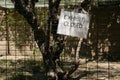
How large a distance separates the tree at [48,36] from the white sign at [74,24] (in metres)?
0.43

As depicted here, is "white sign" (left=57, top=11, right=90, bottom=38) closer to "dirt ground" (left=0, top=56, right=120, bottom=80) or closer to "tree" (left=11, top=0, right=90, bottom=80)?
"tree" (left=11, top=0, right=90, bottom=80)

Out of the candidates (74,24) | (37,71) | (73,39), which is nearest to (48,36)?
(74,24)

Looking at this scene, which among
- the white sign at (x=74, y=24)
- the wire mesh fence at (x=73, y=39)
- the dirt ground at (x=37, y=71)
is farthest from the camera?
the wire mesh fence at (x=73, y=39)

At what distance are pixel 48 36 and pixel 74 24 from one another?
1.95 feet

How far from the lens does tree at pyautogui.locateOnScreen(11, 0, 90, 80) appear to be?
19.1 ft

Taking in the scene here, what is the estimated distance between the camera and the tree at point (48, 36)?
5809 millimetres

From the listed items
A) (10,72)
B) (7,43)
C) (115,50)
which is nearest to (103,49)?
(115,50)

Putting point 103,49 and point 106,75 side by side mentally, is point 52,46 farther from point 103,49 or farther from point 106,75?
point 103,49

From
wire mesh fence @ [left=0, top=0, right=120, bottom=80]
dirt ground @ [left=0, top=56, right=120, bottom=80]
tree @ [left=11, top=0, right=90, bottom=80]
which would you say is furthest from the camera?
wire mesh fence @ [left=0, top=0, right=120, bottom=80]

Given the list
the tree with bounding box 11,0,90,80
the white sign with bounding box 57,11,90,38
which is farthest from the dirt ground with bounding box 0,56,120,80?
the white sign with bounding box 57,11,90,38

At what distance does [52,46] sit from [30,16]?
0.70 metres

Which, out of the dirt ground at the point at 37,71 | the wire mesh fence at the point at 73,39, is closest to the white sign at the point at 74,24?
the dirt ground at the point at 37,71

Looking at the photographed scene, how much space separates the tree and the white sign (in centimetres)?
43

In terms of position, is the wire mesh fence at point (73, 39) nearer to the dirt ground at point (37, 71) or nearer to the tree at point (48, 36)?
the dirt ground at point (37, 71)
